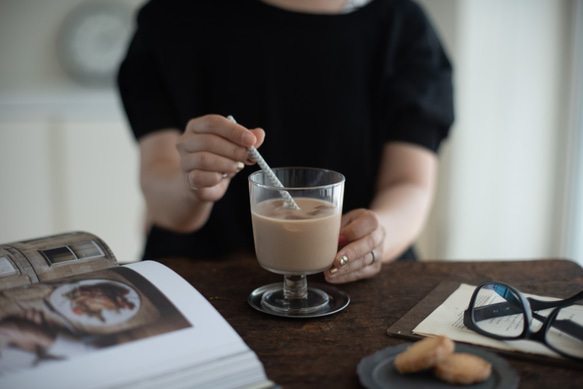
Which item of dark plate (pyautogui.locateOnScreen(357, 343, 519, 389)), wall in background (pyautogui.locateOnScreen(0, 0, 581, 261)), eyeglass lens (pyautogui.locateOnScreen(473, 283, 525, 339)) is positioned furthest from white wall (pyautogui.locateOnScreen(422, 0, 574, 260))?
dark plate (pyautogui.locateOnScreen(357, 343, 519, 389))

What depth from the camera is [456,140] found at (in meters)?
2.78

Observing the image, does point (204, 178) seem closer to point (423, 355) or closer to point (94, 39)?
point (423, 355)

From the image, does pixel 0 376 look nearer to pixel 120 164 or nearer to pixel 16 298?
pixel 16 298

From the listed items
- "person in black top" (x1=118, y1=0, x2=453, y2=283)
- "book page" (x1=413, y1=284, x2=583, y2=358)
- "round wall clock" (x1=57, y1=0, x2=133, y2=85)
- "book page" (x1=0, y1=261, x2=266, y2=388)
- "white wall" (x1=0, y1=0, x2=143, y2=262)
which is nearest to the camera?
"book page" (x1=0, y1=261, x2=266, y2=388)

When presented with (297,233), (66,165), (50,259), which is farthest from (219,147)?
(66,165)

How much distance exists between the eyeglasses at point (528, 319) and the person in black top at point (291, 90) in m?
0.60

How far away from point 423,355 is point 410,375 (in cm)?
3

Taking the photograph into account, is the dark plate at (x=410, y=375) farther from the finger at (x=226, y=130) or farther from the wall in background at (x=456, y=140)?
the wall in background at (x=456, y=140)

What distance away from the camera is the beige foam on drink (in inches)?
34.4

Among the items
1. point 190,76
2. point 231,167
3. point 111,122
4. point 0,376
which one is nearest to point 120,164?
point 111,122

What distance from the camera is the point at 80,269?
875 mm

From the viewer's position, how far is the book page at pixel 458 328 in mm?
757

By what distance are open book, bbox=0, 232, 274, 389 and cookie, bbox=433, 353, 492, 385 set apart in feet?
0.63

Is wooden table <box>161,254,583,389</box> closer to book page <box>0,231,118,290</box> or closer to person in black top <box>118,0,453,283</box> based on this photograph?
book page <box>0,231,118,290</box>
